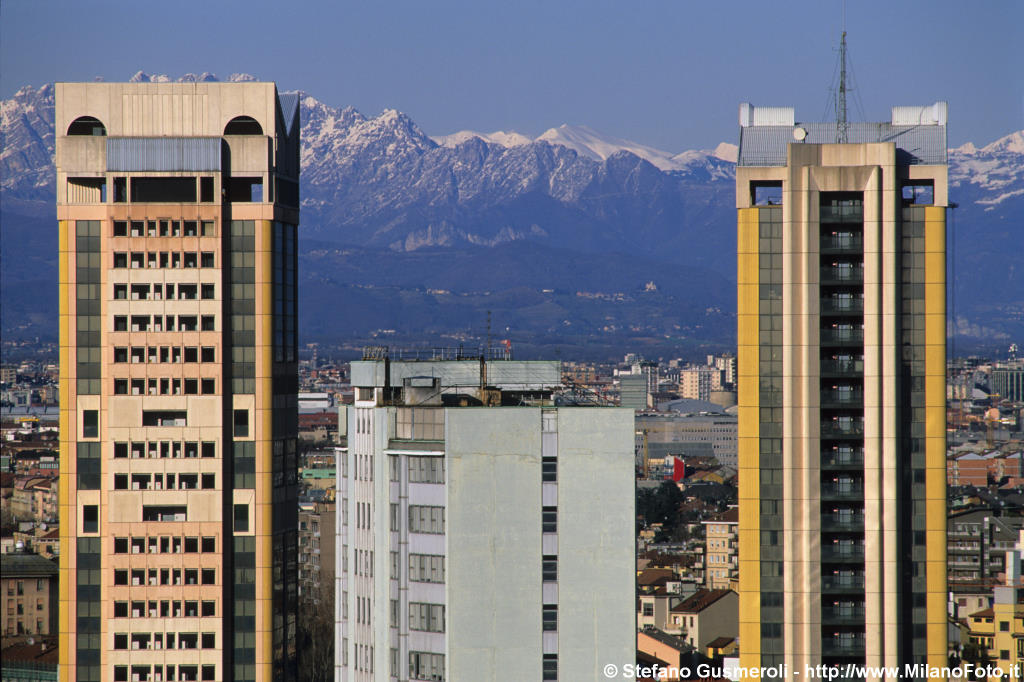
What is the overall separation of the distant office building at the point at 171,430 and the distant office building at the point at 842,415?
78.5 feet

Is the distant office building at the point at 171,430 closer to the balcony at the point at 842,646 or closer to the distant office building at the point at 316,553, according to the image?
the balcony at the point at 842,646

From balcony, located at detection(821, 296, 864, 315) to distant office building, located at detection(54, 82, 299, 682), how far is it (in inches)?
1042

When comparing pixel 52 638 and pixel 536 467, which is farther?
pixel 52 638

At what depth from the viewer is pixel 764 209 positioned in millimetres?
70125

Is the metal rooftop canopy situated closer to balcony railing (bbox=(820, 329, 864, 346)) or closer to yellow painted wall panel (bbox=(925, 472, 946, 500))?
balcony railing (bbox=(820, 329, 864, 346))

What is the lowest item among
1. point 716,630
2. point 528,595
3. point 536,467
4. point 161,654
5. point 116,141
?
point 716,630

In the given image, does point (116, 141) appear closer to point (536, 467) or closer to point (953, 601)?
point (536, 467)

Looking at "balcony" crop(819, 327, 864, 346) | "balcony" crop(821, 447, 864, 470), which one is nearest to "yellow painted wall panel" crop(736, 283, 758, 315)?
"balcony" crop(819, 327, 864, 346)

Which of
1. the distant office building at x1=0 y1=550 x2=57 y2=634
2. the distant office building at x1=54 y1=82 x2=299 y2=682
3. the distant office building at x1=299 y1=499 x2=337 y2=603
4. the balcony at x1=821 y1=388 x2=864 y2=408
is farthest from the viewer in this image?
the distant office building at x1=0 y1=550 x2=57 y2=634

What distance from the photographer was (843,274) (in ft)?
228

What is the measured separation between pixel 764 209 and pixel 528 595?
742 inches

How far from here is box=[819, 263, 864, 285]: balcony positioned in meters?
69.6

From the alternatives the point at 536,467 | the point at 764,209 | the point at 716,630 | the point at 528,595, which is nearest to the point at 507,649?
the point at 528,595

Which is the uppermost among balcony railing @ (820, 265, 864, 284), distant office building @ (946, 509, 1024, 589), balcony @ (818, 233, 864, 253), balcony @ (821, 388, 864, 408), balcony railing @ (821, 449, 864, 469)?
balcony @ (818, 233, 864, 253)
